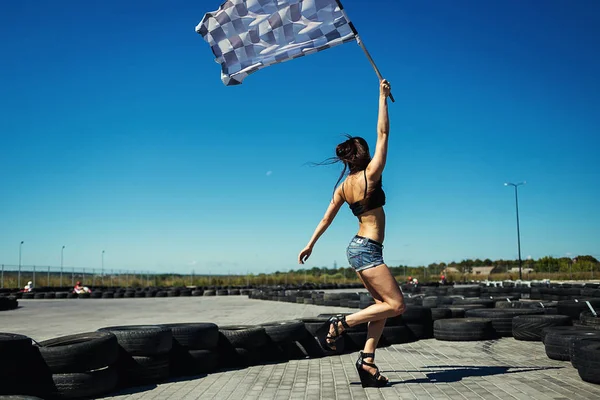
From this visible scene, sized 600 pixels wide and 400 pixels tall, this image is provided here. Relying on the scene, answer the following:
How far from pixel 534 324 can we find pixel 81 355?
260 inches

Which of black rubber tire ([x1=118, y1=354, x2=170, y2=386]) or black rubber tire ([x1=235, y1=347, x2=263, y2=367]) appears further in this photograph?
black rubber tire ([x1=235, y1=347, x2=263, y2=367])

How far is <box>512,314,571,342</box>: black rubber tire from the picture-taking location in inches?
326

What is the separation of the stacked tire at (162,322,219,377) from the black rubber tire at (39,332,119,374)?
0.89m

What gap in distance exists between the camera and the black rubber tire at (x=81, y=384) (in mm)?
4828

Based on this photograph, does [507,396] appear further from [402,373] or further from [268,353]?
[268,353]

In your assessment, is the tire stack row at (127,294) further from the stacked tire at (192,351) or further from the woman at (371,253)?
the woman at (371,253)

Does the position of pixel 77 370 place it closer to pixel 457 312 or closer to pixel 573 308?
pixel 457 312

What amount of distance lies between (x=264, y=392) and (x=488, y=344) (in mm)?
4453

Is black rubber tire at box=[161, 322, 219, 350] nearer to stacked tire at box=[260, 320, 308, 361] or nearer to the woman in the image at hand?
stacked tire at box=[260, 320, 308, 361]

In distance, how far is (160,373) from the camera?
5.75 meters

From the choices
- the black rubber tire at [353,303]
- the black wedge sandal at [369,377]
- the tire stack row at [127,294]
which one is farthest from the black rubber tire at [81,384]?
the tire stack row at [127,294]

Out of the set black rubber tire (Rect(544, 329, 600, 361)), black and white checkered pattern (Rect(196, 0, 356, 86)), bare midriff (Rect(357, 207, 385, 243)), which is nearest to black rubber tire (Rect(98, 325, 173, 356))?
bare midriff (Rect(357, 207, 385, 243))

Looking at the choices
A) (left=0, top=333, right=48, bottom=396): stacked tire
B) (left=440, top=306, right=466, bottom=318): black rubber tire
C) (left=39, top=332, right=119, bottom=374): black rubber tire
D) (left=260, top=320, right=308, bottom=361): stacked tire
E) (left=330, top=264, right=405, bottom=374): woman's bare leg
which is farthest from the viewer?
(left=440, top=306, right=466, bottom=318): black rubber tire

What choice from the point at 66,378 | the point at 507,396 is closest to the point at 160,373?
the point at 66,378
